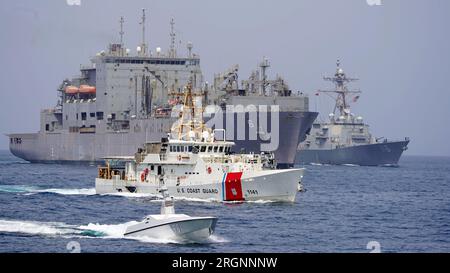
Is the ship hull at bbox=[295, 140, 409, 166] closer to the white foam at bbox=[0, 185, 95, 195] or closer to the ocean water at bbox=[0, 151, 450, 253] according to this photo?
the ocean water at bbox=[0, 151, 450, 253]

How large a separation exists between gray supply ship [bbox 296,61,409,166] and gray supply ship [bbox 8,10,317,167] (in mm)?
28990

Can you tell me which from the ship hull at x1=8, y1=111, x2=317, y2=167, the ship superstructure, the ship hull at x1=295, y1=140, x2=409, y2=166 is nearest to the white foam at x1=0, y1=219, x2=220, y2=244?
the ship superstructure

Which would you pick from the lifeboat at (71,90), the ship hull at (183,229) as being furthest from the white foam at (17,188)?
the lifeboat at (71,90)

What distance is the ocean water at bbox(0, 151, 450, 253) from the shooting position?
31.2 m

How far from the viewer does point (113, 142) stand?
111625 mm

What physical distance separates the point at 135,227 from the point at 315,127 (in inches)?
4244

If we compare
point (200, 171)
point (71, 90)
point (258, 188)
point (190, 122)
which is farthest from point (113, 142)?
point (258, 188)

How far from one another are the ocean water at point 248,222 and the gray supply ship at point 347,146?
7185cm

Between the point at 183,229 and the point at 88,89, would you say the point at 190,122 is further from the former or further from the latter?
the point at 88,89

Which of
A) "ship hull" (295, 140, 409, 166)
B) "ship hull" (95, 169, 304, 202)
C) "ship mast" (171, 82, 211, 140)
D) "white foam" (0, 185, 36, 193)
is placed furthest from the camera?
"ship hull" (295, 140, 409, 166)

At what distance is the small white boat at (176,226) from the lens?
29766 mm

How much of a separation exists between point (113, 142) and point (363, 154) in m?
36.4
